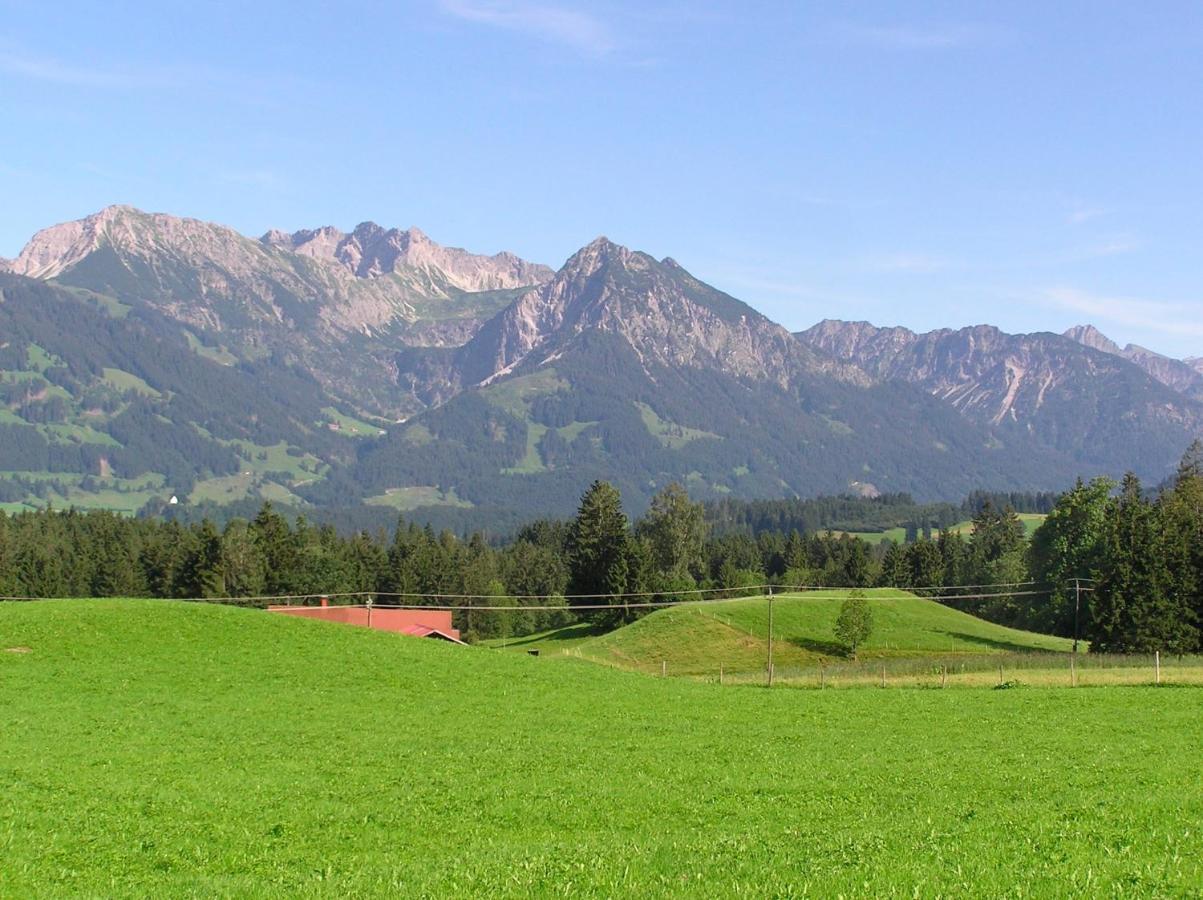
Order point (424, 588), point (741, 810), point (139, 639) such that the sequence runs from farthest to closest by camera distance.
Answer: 1. point (424, 588)
2. point (139, 639)
3. point (741, 810)

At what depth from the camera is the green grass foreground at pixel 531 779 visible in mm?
20469

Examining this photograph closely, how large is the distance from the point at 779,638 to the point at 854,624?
10448mm

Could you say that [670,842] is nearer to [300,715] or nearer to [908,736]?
[908,736]

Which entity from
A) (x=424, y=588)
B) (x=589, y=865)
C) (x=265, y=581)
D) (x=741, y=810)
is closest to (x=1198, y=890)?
(x=589, y=865)

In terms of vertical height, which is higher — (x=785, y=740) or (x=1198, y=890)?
(x=1198, y=890)

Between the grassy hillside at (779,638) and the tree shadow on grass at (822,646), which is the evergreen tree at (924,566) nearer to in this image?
the grassy hillside at (779,638)

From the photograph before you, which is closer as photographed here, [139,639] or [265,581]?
[139,639]

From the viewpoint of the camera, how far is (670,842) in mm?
24172

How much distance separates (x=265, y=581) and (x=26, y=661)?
81.5 meters

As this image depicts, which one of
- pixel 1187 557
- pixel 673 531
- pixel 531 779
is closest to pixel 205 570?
pixel 673 531

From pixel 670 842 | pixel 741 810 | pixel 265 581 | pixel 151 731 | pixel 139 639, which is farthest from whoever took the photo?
pixel 265 581

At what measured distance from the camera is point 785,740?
45156 millimetres

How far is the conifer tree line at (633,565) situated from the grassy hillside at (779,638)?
8.79 m

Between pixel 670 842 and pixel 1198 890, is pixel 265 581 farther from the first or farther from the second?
pixel 1198 890
